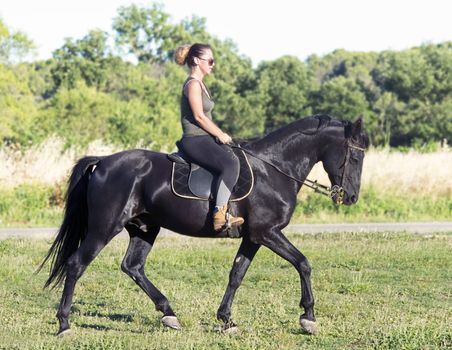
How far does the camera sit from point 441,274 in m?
12.2

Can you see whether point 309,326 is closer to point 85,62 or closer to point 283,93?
point 283,93

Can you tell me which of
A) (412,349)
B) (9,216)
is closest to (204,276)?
(412,349)

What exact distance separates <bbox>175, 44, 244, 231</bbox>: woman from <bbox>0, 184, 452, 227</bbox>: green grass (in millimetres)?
12918

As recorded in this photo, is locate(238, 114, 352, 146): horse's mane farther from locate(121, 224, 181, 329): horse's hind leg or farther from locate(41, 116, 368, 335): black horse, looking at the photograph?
locate(121, 224, 181, 329): horse's hind leg

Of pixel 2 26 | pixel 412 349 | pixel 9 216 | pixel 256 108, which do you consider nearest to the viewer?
pixel 412 349

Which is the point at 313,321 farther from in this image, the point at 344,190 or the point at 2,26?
the point at 2,26

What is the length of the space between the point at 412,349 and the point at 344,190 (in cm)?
213

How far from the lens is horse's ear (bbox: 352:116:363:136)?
28.1 ft

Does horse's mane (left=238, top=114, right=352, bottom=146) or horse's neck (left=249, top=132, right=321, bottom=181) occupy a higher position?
horse's mane (left=238, top=114, right=352, bottom=146)

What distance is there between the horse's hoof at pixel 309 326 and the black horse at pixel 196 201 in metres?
0.06

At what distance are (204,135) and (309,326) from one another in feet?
7.18

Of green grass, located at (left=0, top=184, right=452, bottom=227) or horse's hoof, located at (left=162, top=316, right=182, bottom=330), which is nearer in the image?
horse's hoof, located at (left=162, top=316, right=182, bottom=330)

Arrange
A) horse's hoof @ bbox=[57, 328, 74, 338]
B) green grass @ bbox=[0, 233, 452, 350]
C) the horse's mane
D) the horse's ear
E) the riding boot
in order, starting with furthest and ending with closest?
1. the horse's mane
2. the horse's ear
3. the riding boot
4. horse's hoof @ bbox=[57, 328, 74, 338]
5. green grass @ bbox=[0, 233, 452, 350]

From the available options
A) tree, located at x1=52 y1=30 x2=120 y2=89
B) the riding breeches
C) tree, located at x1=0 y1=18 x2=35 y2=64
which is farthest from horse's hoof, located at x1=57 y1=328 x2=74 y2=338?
tree, located at x1=52 y1=30 x2=120 y2=89
